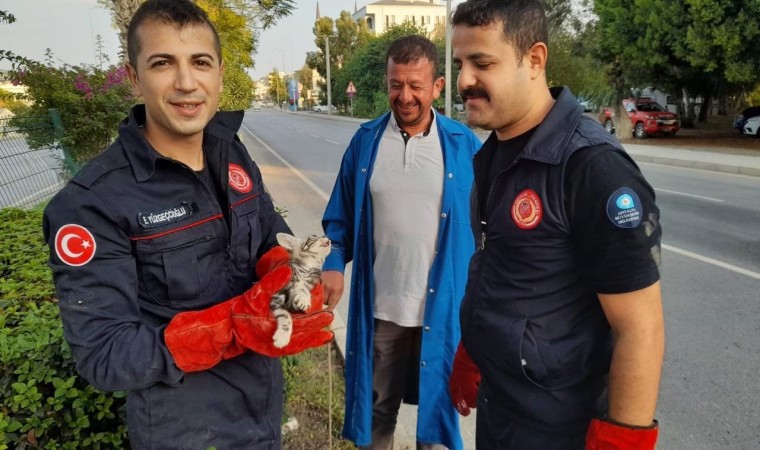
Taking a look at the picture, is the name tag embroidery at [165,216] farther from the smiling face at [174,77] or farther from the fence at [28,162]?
the fence at [28,162]

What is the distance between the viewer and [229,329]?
1458mm

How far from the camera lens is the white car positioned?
1837 cm

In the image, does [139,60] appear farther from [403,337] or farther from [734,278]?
[734,278]

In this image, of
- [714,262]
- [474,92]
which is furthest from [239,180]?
[714,262]

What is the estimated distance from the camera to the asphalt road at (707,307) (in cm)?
310

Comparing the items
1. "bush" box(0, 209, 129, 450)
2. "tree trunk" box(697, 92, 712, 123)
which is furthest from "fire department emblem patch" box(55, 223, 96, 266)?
"tree trunk" box(697, 92, 712, 123)

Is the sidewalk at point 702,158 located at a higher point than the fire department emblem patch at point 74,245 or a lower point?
lower

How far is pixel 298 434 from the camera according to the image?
9.27ft

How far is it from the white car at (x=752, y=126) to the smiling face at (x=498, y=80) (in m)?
21.4

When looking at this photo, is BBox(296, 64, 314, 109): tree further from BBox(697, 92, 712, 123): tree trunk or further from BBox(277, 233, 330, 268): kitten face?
BBox(277, 233, 330, 268): kitten face

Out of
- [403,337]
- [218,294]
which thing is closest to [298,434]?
[403,337]

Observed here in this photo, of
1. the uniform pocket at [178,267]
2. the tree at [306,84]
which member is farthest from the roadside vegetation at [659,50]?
the tree at [306,84]

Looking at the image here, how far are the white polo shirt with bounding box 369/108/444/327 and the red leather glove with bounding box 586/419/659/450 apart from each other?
1.28 m

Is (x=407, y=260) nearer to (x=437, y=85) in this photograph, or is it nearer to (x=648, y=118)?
(x=437, y=85)
